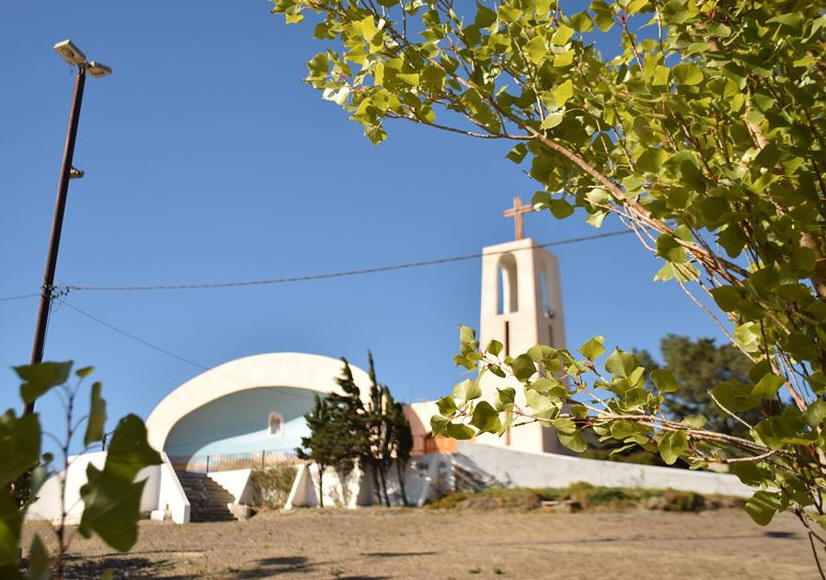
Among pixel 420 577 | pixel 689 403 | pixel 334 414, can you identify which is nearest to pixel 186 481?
pixel 334 414

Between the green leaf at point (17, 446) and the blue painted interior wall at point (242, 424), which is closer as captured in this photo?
the green leaf at point (17, 446)

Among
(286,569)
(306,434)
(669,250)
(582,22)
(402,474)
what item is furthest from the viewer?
(306,434)

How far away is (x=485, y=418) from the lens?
5.57 ft

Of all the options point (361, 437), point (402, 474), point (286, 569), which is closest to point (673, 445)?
point (286, 569)

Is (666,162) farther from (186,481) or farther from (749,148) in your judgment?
(186,481)

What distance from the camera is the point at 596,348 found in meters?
1.82

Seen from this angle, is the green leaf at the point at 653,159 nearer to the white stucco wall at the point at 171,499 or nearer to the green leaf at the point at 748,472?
the green leaf at the point at 748,472

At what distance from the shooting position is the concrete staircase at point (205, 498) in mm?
19625

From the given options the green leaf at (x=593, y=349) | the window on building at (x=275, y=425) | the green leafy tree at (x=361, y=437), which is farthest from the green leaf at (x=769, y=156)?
the window on building at (x=275, y=425)

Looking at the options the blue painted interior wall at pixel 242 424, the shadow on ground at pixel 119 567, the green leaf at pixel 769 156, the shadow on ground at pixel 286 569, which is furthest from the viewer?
the blue painted interior wall at pixel 242 424

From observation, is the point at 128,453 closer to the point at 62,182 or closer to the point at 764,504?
the point at 764,504

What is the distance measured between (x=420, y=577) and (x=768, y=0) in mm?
8090

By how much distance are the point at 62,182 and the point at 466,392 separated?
525 inches

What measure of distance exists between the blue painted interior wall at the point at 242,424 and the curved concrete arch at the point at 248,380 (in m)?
0.58
